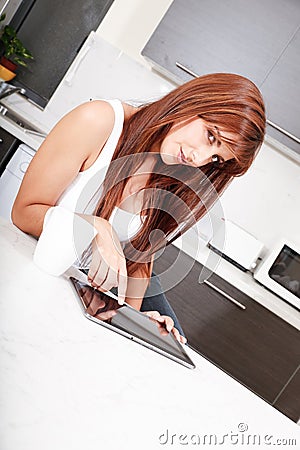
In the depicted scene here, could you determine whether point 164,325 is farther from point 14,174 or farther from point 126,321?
point 14,174

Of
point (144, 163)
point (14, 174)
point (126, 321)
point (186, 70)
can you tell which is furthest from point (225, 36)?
point (126, 321)

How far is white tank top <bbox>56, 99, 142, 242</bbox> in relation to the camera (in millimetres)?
1426

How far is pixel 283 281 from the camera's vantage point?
2961 millimetres

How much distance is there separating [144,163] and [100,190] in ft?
0.38

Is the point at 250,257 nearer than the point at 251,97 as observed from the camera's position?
No

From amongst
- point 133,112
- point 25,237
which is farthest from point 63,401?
point 133,112

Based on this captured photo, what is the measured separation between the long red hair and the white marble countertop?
14.5 inches

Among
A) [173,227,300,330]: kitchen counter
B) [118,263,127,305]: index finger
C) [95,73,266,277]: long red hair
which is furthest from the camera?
[173,227,300,330]: kitchen counter

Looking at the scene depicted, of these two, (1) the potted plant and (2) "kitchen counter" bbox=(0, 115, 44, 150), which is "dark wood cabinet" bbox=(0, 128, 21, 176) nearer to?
(2) "kitchen counter" bbox=(0, 115, 44, 150)

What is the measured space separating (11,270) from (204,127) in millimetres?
532

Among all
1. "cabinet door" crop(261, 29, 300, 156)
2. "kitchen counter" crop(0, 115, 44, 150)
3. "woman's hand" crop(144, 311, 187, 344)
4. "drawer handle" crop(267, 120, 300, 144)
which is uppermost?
"cabinet door" crop(261, 29, 300, 156)

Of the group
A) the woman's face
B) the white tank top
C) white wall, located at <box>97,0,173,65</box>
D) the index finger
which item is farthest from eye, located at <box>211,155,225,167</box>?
white wall, located at <box>97,0,173,65</box>

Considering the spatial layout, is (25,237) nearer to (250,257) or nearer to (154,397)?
(154,397)

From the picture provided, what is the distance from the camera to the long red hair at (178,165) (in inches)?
48.7
